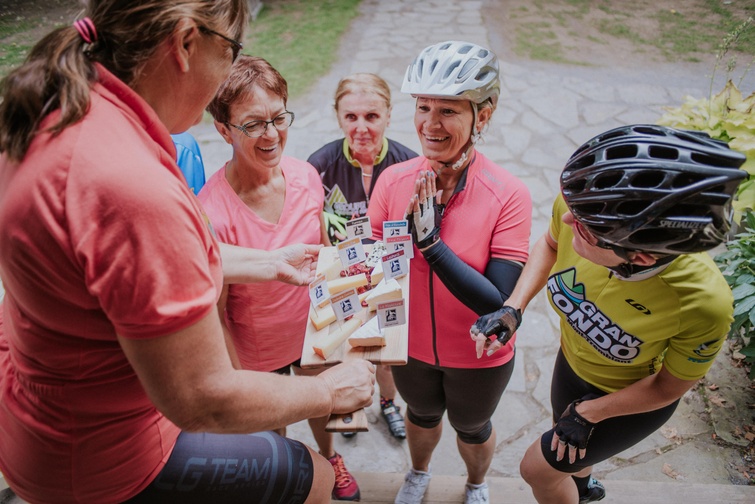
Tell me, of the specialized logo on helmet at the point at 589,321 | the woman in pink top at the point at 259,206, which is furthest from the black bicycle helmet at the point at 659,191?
the woman in pink top at the point at 259,206

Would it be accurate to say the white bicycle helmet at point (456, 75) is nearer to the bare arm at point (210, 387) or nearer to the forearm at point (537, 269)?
the forearm at point (537, 269)

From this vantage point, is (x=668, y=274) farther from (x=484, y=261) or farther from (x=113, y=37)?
(x=113, y=37)

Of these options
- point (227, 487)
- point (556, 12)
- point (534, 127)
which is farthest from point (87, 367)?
point (556, 12)

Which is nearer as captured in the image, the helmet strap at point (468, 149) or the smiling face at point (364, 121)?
the helmet strap at point (468, 149)

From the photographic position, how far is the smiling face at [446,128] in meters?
2.27

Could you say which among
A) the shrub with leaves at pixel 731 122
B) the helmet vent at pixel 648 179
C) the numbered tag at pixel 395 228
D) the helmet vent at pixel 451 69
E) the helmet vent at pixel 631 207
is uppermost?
the helmet vent at pixel 451 69

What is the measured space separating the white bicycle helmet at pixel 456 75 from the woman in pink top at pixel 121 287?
41.7 inches

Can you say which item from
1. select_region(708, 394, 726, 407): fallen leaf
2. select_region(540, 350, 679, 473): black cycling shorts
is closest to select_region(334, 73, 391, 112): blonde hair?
select_region(540, 350, 679, 473): black cycling shorts

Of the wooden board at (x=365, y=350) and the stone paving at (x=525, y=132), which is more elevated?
the wooden board at (x=365, y=350)

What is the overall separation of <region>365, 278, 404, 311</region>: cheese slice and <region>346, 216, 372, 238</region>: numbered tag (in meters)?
0.23

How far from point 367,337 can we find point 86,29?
127cm

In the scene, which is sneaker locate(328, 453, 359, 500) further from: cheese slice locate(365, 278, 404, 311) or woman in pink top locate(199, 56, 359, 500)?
cheese slice locate(365, 278, 404, 311)

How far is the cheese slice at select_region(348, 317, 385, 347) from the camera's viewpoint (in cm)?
190

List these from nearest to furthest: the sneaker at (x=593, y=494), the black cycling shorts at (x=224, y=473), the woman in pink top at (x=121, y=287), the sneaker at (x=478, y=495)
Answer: the woman in pink top at (x=121, y=287)
the black cycling shorts at (x=224, y=473)
the sneaker at (x=593, y=494)
the sneaker at (x=478, y=495)
